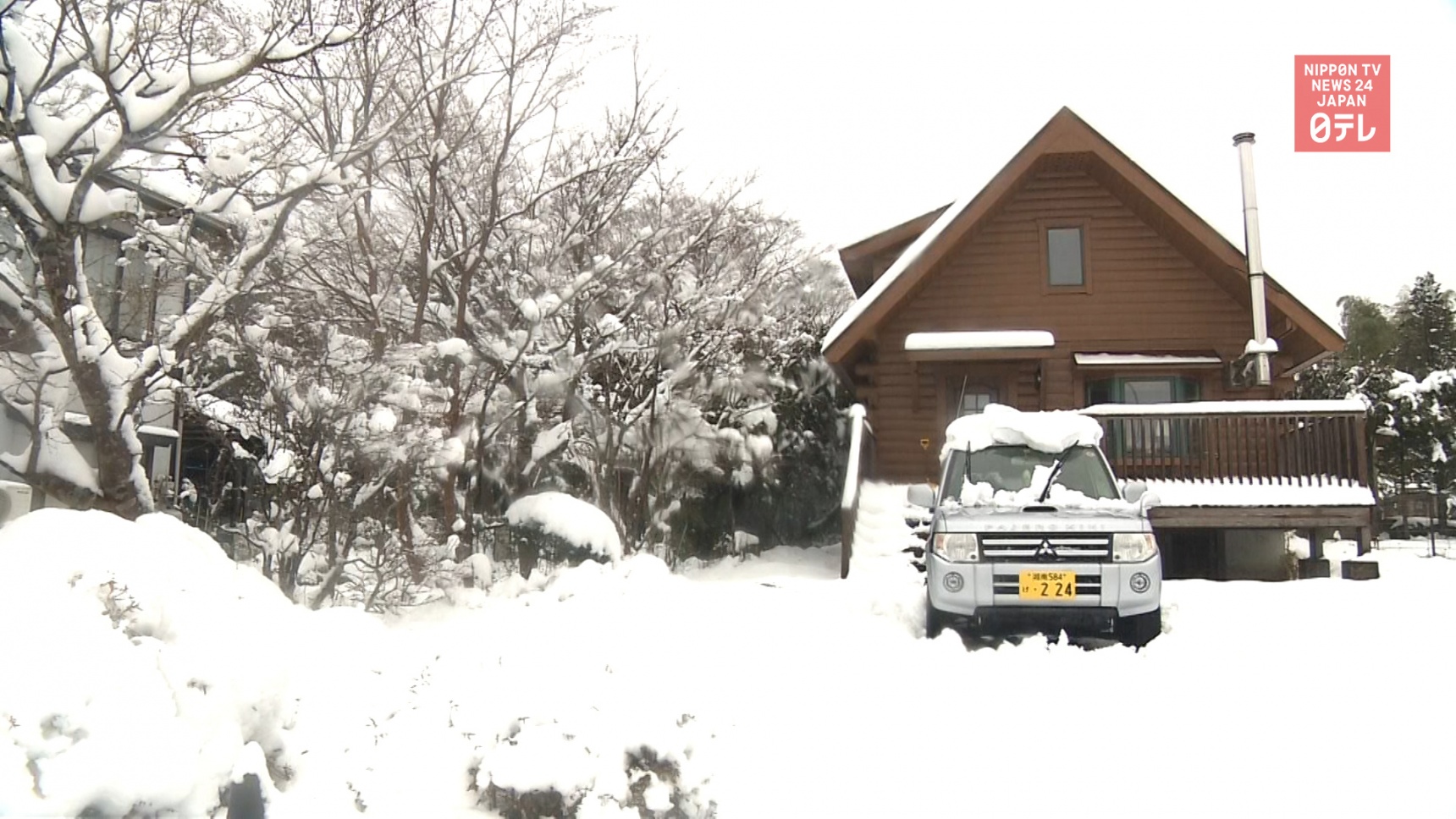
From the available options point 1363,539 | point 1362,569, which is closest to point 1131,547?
point 1362,569

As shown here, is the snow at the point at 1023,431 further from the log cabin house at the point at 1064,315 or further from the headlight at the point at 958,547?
the log cabin house at the point at 1064,315

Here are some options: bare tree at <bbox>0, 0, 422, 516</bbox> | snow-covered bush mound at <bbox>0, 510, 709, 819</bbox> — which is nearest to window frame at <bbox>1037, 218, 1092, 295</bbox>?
bare tree at <bbox>0, 0, 422, 516</bbox>


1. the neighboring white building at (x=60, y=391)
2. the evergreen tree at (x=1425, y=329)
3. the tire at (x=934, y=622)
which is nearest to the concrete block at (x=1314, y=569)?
the tire at (x=934, y=622)

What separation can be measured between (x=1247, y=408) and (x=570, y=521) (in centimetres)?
861

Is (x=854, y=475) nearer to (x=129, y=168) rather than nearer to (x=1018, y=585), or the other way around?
(x=1018, y=585)

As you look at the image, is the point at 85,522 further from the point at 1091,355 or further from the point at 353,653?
the point at 1091,355

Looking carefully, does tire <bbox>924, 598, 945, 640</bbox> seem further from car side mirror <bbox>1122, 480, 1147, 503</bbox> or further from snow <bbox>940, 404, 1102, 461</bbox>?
snow <bbox>940, 404, 1102, 461</bbox>

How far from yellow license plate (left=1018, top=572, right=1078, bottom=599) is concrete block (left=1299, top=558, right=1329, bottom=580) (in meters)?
6.65

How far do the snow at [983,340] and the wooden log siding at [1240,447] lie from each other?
2881 mm

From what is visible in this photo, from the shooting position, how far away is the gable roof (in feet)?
52.1

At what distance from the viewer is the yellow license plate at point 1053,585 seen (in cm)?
750

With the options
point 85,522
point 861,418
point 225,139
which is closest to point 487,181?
point 225,139

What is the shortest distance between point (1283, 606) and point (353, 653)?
24.2 feet

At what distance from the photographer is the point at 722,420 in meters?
18.4
